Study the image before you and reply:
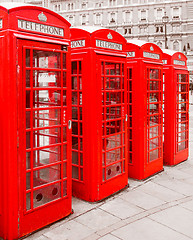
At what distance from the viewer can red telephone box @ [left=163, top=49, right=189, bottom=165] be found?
22.5 feet

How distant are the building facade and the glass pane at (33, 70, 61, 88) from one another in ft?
158

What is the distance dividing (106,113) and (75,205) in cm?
156

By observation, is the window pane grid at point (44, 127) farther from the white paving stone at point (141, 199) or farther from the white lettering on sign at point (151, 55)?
the white lettering on sign at point (151, 55)

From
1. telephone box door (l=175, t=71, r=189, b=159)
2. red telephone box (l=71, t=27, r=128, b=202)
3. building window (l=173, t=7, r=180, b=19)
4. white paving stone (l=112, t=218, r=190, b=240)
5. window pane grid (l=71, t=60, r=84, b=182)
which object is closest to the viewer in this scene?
white paving stone (l=112, t=218, r=190, b=240)

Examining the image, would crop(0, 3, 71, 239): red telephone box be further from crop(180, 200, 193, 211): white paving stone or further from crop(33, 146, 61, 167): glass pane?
crop(180, 200, 193, 211): white paving stone

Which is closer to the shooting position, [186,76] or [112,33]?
[112,33]

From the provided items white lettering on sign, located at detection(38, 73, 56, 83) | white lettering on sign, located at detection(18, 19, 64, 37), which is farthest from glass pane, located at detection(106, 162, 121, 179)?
white lettering on sign, located at detection(18, 19, 64, 37)

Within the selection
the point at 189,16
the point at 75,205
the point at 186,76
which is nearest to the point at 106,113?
the point at 75,205

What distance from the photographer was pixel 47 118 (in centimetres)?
432

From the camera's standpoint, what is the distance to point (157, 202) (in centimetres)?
498

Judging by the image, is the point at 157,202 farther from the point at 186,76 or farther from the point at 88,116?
the point at 186,76

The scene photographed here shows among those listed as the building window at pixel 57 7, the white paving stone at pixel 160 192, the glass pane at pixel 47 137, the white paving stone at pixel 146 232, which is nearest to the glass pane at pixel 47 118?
the glass pane at pixel 47 137

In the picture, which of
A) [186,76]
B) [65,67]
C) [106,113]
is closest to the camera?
[65,67]

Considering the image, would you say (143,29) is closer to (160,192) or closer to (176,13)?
(176,13)
